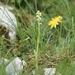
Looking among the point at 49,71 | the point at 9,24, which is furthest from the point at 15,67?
the point at 9,24

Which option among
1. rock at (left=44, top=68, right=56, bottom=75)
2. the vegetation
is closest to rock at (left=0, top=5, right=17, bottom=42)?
the vegetation

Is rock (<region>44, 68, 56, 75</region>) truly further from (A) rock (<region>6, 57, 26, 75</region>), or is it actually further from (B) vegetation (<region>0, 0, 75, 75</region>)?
(A) rock (<region>6, 57, 26, 75</region>)

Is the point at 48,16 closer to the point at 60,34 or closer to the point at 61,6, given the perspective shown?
the point at 61,6

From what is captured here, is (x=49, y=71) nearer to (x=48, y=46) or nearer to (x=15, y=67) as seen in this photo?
(x=15, y=67)

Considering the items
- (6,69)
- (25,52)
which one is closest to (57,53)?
(25,52)

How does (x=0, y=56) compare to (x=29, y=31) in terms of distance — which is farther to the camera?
(x=29, y=31)

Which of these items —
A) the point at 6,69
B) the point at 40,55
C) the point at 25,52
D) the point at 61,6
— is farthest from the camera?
the point at 61,6

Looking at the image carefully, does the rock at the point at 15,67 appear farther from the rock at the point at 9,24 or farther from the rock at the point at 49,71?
the rock at the point at 9,24

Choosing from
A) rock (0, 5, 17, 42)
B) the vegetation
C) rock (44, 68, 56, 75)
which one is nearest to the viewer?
rock (44, 68, 56, 75)

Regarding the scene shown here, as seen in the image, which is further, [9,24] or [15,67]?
[9,24]

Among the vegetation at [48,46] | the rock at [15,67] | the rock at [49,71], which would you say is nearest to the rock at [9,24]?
the vegetation at [48,46]

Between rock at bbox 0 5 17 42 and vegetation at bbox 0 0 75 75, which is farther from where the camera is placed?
rock at bbox 0 5 17 42
